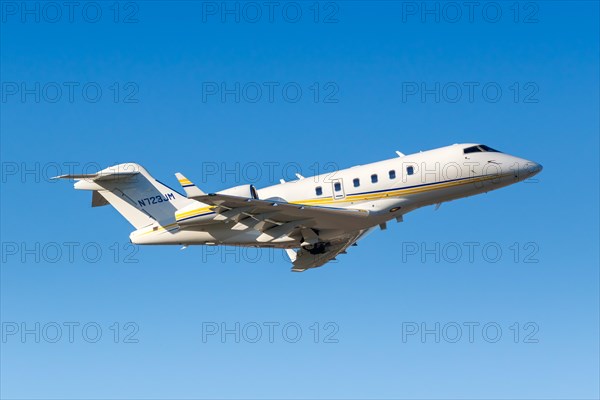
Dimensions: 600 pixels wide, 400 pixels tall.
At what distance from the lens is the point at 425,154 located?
1379 inches

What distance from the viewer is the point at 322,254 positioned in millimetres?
38375

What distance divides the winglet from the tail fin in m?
5.16

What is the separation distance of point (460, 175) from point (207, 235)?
9749mm

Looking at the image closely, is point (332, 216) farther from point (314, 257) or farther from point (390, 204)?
point (314, 257)

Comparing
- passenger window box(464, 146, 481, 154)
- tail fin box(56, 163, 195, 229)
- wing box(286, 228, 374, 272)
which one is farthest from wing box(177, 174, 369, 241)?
passenger window box(464, 146, 481, 154)

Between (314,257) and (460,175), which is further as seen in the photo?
(314,257)

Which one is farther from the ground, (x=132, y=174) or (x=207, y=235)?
(x=132, y=174)

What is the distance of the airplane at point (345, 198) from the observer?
3431 cm

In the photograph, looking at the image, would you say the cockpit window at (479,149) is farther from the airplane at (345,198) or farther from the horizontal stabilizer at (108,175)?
the horizontal stabilizer at (108,175)

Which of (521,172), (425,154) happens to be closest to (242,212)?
(425,154)

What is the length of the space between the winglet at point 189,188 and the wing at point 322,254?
7306 millimetres

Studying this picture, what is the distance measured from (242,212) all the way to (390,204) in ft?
17.7

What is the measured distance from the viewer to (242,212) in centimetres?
3400

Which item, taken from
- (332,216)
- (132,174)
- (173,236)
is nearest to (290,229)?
(332,216)
